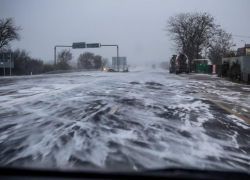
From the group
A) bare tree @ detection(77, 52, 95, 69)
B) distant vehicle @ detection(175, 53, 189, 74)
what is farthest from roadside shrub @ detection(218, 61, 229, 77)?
bare tree @ detection(77, 52, 95, 69)

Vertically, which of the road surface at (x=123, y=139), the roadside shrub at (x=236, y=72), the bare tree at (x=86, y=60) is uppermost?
the bare tree at (x=86, y=60)

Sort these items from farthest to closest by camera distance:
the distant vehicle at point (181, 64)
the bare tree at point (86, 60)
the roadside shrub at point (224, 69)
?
1. the bare tree at point (86, 60)
2. the distant vehicle at point (181, 64)
3. the roadside shrub at point (224, 69)

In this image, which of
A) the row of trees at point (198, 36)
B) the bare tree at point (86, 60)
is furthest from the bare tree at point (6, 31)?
the bare tree at point (86, 60)

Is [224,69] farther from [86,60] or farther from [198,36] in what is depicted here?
[86,60]

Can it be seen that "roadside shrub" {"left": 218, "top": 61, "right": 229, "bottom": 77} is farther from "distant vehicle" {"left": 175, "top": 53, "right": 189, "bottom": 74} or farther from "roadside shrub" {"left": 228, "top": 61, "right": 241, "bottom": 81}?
"distant vehicle" {"left": 175, "top": 53, "right": 189, "bottom": 74}

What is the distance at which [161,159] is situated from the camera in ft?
11.5

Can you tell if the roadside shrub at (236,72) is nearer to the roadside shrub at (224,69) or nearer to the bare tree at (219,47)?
the roadside shrub at (224,69)

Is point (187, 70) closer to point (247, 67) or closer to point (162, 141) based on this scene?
point (247, 67)

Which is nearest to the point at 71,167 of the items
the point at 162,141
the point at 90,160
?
the point at 90,160

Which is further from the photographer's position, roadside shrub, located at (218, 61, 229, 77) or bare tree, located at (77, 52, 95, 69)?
bare tree, located at (77, 52, 95, 69)

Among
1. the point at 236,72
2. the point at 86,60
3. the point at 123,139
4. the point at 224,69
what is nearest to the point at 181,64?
the point at 224,69

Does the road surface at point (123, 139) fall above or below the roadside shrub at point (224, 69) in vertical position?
below

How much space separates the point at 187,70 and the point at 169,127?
3753 centimetres

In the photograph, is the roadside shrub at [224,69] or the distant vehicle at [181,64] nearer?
the roadside shrub at [224,69]
